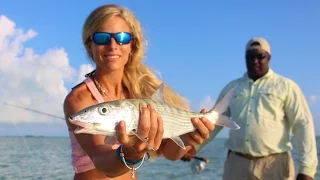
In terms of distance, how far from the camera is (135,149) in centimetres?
298

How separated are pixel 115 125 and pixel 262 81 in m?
4.55

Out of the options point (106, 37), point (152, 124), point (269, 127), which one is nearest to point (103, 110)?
point (152, 124)

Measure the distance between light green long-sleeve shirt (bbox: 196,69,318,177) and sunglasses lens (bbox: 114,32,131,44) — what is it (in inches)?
143

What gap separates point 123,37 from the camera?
140 inches

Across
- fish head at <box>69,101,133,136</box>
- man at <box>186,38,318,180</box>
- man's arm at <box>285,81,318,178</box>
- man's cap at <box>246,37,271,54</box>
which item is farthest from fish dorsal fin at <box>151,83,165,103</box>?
man's cap at <box>246,37,271,54</box>

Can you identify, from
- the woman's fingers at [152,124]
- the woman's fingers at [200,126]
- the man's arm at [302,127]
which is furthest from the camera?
the man's arm at [302,127]

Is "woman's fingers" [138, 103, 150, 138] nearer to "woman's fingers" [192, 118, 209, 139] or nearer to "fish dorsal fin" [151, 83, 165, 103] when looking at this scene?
"fish dorsal fin" [151, 83, 165, 103]

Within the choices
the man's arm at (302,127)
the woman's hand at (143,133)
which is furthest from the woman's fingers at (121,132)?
the man's arm at (302,127)

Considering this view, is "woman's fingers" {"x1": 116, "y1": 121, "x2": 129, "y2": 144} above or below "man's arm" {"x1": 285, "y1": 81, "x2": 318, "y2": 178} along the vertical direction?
above

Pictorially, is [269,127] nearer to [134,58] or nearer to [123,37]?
[134,58]

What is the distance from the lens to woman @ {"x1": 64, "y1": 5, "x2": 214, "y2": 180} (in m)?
3.07

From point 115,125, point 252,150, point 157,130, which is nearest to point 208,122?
point 157,130

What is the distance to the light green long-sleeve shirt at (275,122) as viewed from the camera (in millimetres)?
6730

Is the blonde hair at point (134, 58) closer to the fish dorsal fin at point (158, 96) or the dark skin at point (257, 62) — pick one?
the fish dorsal fin at point (158, 96)
